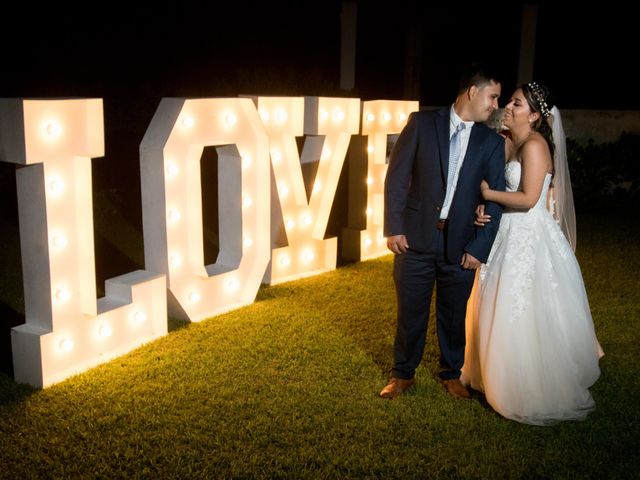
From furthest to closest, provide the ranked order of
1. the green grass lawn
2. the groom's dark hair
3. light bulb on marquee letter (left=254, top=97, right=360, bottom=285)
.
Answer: light bulb on marquee letter (left=254, top=97, right=360, bottom=285) → the groom's dark hair → the green grass lawn

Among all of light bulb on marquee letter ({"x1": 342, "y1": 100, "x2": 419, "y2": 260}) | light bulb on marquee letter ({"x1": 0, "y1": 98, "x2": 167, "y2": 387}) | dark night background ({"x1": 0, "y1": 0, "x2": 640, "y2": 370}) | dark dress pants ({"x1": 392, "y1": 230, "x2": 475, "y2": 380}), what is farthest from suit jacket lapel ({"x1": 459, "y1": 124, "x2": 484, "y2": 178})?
light bulb on marquee letter ({"x1": 342, "y1": 100, "x2": 419, "y2": 260})

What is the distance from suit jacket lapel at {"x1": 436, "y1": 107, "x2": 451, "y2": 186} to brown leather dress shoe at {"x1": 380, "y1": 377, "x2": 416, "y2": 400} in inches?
55.2

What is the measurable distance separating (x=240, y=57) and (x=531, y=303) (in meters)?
12.1

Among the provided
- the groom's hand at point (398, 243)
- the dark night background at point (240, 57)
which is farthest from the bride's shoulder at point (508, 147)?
the dark night background at point (240, 57)

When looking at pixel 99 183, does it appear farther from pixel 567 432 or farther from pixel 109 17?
pixel 567 432

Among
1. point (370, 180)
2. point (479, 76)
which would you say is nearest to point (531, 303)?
point (479, 76)

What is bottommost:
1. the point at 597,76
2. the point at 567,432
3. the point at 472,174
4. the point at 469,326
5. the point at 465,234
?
the point at 567,432

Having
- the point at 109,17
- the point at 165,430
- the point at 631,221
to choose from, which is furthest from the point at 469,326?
the point at 109,17

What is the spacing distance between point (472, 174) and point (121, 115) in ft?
30.2

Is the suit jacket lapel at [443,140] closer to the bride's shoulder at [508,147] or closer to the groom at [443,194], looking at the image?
the groom at [443,194]

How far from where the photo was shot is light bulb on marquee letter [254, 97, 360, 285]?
6965 millimetres

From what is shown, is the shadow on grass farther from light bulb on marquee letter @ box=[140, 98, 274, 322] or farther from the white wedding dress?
the white wedding dress

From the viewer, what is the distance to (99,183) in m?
11.7

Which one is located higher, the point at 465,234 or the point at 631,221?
the point at 465,234
